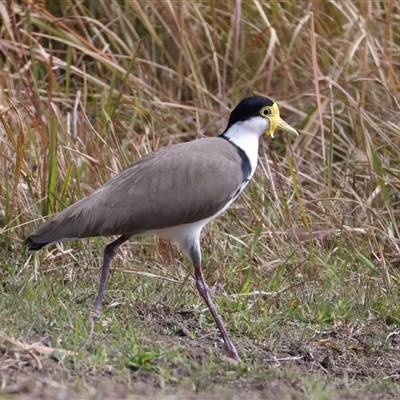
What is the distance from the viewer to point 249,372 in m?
3.72

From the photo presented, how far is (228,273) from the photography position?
527 centimetres

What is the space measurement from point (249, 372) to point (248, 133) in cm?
163

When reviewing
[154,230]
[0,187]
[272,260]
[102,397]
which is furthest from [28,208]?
[102,397]

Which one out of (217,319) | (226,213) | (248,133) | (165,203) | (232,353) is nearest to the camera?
(232,353)

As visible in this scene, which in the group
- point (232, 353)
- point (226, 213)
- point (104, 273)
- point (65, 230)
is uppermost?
point (65, 230)

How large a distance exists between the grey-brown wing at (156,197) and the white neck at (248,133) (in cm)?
25

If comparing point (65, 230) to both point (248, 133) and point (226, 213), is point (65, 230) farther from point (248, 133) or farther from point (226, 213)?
point (226, 213)

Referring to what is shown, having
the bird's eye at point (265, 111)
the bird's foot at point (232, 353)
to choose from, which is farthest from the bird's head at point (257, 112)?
the bird's foot at point (232, 353)

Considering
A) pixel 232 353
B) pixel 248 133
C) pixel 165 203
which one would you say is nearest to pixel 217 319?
pixel 232 353

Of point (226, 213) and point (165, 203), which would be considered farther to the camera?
point (226, 213)

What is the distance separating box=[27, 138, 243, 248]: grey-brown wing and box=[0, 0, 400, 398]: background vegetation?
1.22 ft

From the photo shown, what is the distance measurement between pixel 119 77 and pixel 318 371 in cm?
363

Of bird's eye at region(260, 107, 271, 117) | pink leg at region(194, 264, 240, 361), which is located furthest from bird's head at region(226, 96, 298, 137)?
pink leg at region(194, 264, 240, 361)

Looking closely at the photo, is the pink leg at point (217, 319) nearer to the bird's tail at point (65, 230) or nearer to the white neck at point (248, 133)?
the bird's tail at point (65, 230)
